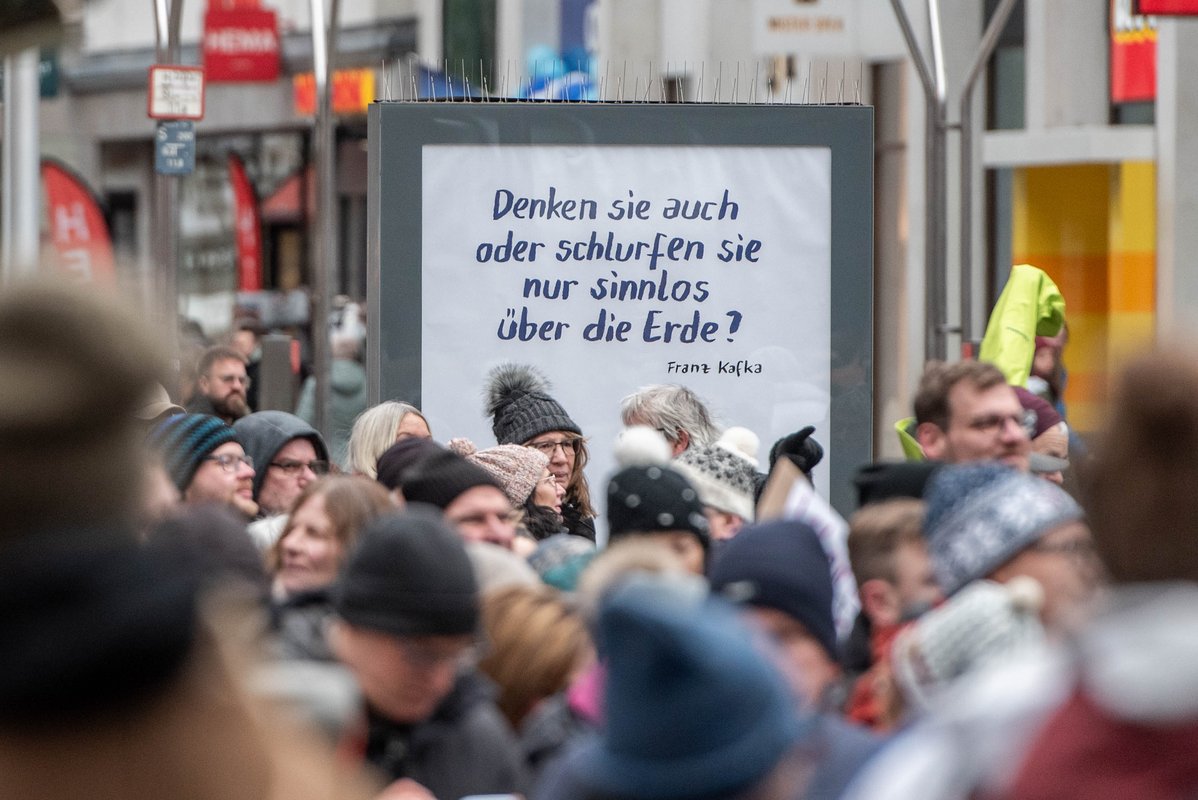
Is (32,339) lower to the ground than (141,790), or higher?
higher

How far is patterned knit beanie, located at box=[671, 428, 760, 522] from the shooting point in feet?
20.5

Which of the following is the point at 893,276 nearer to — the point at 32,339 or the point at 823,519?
the point at 823,519

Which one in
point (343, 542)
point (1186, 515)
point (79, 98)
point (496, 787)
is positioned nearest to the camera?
point (1186, 515)

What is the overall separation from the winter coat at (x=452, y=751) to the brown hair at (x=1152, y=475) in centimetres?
187

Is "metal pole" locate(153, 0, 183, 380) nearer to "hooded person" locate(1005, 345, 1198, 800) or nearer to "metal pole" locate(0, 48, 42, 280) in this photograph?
"metal pole" locate(0, 48, 42, 280)

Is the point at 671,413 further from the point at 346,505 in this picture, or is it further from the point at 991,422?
A: the point at 346,505

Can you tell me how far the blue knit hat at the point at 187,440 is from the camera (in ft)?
21.9

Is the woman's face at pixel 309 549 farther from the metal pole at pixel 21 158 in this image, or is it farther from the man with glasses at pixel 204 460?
the metal pole at pixel 21 158

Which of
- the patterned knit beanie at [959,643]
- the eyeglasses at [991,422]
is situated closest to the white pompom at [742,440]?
the eyeglasses at [991,422]

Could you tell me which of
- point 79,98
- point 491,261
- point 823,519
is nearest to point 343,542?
point 823,519

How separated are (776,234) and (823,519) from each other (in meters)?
3.71

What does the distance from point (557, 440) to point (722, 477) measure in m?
1.88

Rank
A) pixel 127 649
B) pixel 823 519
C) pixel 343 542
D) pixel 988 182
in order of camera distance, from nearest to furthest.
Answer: pixel 127 649 < pixel 343 542 < pixel 823 519 < pixel 988 182

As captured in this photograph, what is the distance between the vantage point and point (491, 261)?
890cm
